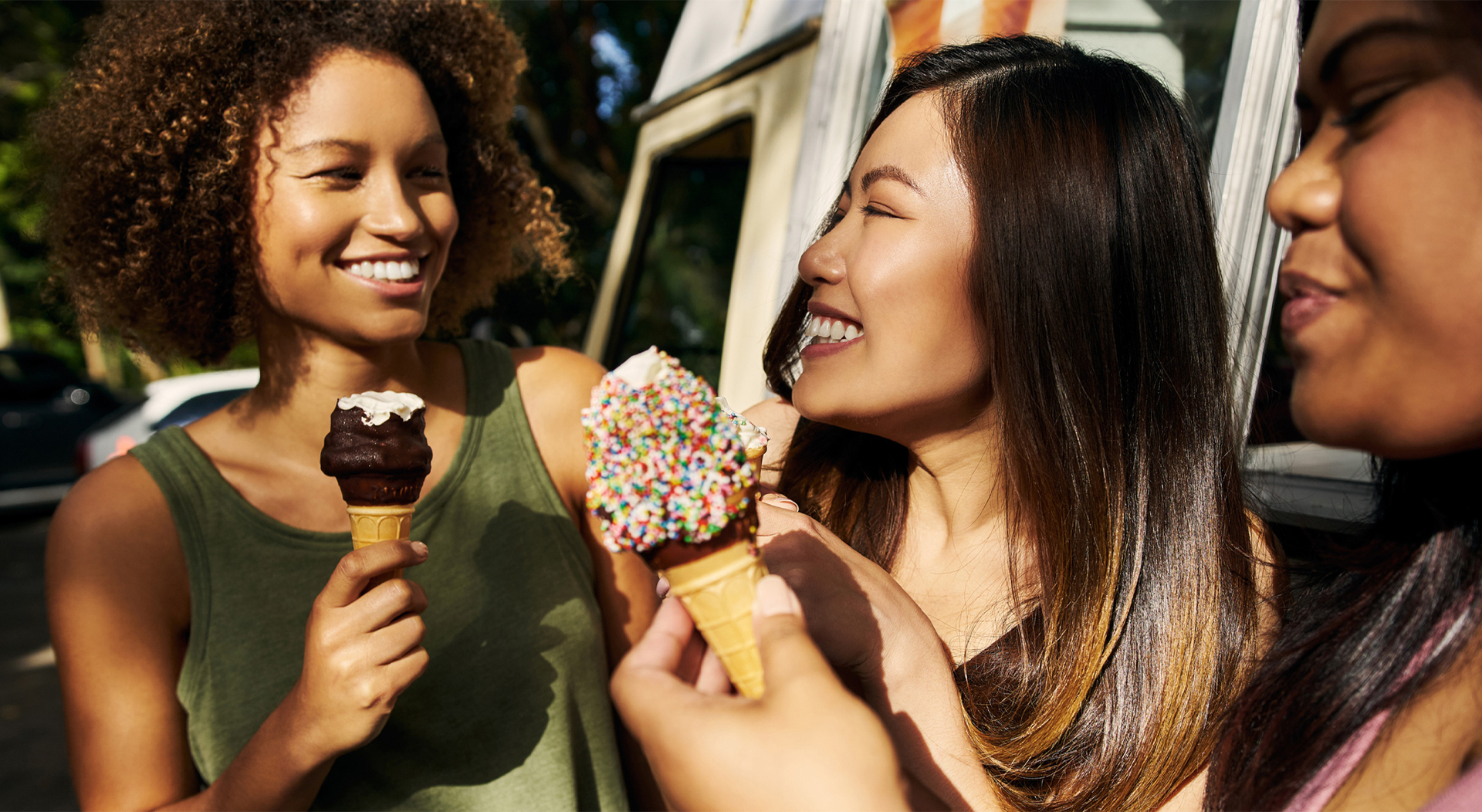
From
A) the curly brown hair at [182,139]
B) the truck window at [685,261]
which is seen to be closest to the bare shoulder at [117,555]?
the curly brown hair at [182,139]

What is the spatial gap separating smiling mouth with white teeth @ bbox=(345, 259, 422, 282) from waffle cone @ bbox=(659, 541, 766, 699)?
1.13 m

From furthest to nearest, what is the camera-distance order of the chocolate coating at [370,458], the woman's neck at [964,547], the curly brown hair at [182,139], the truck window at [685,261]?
the truck window at [685,261]
the curly brown hair at [182,139]
the woman's neck at [964,547]
the chocolate coating at [370,458]

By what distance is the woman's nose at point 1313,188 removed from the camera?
1085 mm

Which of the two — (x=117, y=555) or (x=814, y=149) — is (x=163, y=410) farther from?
(x=117, y=555)

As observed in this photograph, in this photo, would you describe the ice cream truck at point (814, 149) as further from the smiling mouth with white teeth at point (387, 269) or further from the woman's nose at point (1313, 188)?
the smiling mouth with white teeth at point (387, 269)

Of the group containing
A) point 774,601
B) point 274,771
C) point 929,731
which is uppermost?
point 774,601

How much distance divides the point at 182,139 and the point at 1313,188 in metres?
2.32

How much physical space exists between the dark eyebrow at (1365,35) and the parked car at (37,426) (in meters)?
13.8

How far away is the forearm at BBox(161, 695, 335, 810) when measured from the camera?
158cm

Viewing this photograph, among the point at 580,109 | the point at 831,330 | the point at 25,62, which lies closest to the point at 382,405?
the point at 831,330

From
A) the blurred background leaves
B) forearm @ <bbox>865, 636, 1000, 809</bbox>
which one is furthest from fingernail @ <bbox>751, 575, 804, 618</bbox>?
the blurred background leaves

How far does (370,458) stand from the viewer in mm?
1688

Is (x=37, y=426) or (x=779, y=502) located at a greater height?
(x=779, y=502)

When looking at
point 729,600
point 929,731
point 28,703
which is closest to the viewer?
point 729,600
